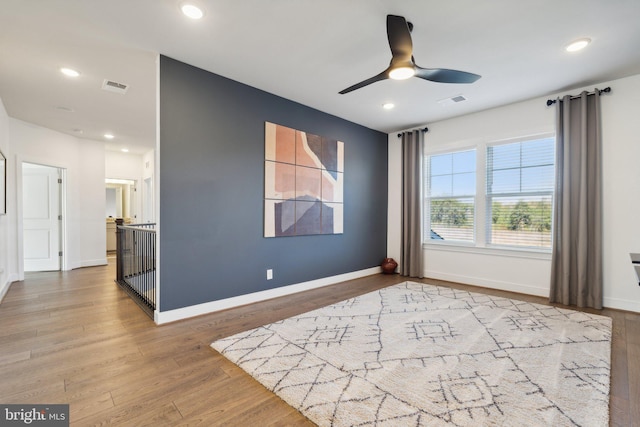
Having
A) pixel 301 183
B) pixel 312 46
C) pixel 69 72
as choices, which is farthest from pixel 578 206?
pixel 69 72

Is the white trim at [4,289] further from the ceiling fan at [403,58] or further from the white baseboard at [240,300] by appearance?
the ceiling fan at [403,58]

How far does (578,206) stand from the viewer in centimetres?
369

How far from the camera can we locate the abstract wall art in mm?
3920

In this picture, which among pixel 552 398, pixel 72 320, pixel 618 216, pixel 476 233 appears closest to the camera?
pixel 552 398

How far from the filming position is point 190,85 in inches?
124

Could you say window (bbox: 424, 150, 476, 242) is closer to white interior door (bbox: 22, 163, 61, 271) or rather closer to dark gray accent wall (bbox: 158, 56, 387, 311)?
dark gray accent wall (bbox: 158, 56, 387, 311)

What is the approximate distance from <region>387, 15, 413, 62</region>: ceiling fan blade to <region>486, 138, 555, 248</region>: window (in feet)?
9.86

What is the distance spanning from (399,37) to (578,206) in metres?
3.24

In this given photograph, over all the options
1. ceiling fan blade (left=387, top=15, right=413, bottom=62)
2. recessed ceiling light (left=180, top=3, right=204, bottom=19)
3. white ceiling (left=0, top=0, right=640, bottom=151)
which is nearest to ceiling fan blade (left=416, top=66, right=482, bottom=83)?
ceiling fan blade (left=387, top=15, right=413, bottom=62)

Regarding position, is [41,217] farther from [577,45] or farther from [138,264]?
[577,45]

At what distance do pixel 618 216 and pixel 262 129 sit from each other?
14.6 feet

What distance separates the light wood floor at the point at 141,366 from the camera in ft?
5.47

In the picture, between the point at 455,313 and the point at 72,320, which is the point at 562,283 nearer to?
the point at 455,313

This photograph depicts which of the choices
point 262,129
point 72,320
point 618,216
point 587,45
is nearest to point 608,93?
point 587,45
